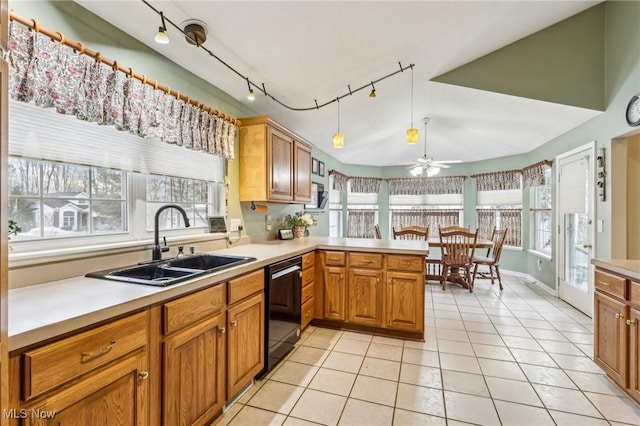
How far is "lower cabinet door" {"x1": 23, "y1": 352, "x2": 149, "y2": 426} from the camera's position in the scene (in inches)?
35.8

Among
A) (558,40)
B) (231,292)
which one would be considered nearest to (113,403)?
(231,292)

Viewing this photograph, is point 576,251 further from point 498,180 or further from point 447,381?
point 447,381

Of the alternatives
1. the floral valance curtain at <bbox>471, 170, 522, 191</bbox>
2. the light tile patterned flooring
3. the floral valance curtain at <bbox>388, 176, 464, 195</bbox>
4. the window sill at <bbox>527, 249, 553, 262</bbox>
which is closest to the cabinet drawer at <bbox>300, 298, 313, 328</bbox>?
the light tile patterned flooring

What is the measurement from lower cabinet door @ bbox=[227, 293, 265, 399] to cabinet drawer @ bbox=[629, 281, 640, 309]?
241 cm

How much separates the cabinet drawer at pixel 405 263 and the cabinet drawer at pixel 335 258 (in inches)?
18.3

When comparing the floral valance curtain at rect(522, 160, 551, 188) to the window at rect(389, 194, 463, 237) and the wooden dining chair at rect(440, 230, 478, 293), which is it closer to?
the window at rect(389, 194, 463, 237)

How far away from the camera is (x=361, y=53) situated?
8.73ft

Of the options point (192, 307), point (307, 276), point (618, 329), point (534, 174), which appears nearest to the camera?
point (192, 307)

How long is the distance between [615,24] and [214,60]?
4.08 metres

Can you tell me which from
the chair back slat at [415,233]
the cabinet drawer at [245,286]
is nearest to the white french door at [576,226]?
the chair back slat at [415,233]

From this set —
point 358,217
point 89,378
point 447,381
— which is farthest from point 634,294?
point 358,217

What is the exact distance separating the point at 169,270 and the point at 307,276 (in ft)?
4.54

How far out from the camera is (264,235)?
3379 millimetres

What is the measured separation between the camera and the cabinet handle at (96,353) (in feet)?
3.31
